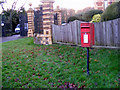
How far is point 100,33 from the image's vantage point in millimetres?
8266

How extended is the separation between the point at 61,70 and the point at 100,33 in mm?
3438

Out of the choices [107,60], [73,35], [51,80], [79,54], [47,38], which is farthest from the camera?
[47,38]

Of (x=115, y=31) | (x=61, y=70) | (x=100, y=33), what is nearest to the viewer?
(x=61, y=70)

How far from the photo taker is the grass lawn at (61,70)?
501 cm

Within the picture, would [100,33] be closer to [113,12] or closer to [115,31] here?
[115,31]

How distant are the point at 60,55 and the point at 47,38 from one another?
10.7ft

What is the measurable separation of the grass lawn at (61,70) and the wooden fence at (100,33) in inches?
24.1


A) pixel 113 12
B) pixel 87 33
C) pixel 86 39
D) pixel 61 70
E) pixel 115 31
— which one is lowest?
pixel 61 70

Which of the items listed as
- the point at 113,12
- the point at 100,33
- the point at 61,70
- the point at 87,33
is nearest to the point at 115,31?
the point at 100,33

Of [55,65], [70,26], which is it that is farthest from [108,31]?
[55,65]

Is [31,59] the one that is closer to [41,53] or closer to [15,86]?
[41,53]

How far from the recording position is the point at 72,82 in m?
5.08

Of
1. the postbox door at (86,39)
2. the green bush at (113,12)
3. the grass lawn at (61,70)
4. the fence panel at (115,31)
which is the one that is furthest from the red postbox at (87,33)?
the green bush at (113,12)

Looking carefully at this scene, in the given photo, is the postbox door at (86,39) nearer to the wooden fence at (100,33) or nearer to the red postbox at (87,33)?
the red postbox at (87,33)
